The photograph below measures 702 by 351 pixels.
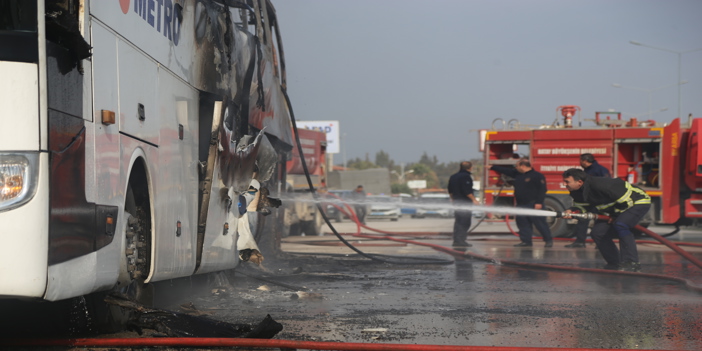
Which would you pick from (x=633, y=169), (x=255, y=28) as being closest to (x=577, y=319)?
(x=255, y=28)

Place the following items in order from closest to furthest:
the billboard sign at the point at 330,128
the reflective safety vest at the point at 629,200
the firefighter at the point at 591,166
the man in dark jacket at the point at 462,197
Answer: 1. the reflective safety vest at the point at 629,200
2. the firefighter at the point at 591,166
3. the man in dark jacket at the point at 462,197
4. the billboard sign at the point at 330,128

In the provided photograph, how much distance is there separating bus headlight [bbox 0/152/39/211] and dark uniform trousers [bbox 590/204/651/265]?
8.68m

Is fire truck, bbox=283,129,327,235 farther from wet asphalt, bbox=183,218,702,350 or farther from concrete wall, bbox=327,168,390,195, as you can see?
concrete wall, bbox=327,168,390,195

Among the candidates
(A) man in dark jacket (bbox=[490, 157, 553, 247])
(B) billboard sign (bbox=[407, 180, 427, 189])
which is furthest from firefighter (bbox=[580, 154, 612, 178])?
(B) billboard sign (bbox=[407, 180, 427, 189])

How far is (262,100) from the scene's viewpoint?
817cm

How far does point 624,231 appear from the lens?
10625 millimetres

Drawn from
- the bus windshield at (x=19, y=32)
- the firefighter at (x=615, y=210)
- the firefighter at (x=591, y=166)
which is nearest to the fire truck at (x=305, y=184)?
the firefighter at (x=591, y=166)

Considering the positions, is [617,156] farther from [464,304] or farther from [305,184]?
[464,304]

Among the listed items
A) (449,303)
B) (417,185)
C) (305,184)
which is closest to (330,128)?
A: (417,185)

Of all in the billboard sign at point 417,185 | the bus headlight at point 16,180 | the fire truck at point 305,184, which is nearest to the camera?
the bus headlight at point 16,180

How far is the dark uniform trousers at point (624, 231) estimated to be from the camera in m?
10.5

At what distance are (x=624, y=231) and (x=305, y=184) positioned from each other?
10.7 m

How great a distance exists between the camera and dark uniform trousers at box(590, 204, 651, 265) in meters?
10.5

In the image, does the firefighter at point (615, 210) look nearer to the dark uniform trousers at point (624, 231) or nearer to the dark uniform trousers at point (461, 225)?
the dark uniform trousers at point (624, 231)
